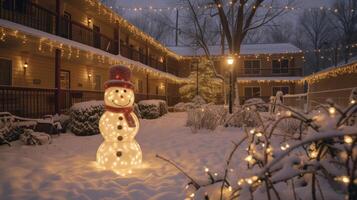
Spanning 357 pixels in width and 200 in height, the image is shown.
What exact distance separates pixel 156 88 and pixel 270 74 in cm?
1267

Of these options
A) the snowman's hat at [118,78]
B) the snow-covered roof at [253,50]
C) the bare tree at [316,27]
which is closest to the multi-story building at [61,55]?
the snow-covered roof at [253,50]

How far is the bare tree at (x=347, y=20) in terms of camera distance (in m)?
44.2

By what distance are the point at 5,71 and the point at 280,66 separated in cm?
2862

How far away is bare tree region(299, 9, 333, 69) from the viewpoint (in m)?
50.7

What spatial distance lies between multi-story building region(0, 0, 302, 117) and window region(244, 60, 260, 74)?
1.43 meters

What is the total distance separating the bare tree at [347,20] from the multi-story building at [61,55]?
617 inches

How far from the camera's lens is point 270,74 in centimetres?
3450

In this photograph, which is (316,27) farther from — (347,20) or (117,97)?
(117,97)

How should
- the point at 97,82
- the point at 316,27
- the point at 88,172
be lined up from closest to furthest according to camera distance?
the point at 88,172, the point at 97,82, the point at 316,27

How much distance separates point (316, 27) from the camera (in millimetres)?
52125

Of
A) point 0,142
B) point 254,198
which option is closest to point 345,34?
point 0,142

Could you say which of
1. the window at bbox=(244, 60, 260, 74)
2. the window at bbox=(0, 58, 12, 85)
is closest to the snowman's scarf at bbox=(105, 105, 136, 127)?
the window at bbox=(0, 58, 12, 85)

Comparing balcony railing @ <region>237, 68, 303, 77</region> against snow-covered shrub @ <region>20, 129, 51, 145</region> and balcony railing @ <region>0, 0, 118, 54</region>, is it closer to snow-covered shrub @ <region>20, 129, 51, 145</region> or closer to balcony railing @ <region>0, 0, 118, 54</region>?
balcony railing @ <region>0, 0, 118, 54</region>

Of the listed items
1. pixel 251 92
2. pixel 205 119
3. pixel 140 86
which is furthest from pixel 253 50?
pixel 205 119
